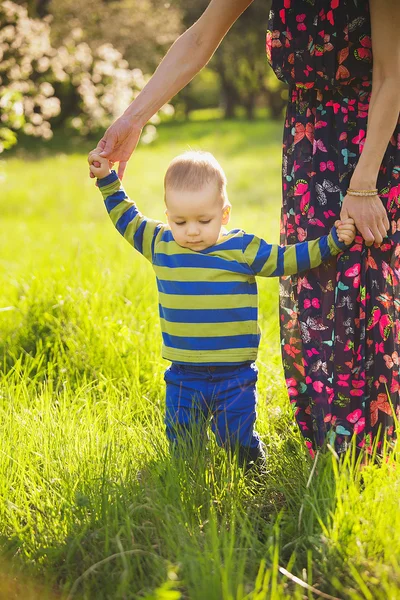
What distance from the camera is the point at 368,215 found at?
7.37ft

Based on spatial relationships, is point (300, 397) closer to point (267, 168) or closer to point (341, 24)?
point (341, 24)

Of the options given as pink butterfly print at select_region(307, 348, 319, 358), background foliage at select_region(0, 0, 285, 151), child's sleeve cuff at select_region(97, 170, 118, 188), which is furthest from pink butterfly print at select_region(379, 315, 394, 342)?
background foliage at select_region(0, 0, 285, 151)

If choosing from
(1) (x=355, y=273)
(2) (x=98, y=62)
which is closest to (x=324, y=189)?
(1) (x=355, y=273)

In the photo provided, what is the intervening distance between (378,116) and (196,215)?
646mm

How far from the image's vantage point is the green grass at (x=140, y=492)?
1.85m

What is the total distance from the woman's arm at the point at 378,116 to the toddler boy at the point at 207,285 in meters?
0.11

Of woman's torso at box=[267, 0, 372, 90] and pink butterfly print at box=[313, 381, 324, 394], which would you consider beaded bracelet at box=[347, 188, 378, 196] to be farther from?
pink butterfly print at box=[313, 381, 324, 394]

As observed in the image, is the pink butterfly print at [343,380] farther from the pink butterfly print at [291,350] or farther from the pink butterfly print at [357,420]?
the pink butterfly print at [291,350]

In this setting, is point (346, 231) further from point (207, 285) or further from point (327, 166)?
point (207, 285)

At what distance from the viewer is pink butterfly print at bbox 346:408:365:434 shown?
7.80 feet

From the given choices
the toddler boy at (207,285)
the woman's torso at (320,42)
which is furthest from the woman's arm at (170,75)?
the woman's torso at (320,42)

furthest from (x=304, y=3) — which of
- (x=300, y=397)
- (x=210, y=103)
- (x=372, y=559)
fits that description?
(x=210, y=103)

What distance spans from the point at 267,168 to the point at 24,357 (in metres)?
9.51

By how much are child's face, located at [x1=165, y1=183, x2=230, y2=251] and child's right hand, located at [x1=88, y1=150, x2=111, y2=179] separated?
0.97ft
